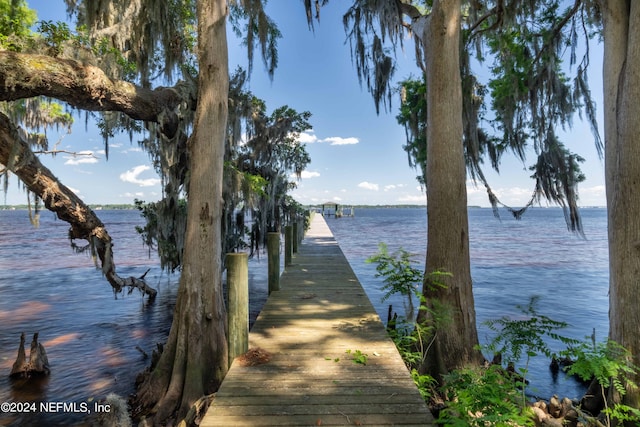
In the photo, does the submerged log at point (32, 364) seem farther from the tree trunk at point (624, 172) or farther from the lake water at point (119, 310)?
the tree trunk at point (624, 172)

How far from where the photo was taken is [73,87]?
16.6 feet

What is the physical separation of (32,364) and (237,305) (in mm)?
5900

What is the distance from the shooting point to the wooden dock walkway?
2850 millimetres

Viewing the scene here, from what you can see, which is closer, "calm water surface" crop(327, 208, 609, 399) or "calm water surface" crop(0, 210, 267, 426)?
"calm water surface" crop(0, 210, 267, 426)

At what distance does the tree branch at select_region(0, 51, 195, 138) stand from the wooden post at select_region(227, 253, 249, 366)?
3.45 metres

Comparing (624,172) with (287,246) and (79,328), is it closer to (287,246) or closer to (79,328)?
(287,246)

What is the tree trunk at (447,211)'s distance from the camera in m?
4.89

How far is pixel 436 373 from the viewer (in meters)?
4.82

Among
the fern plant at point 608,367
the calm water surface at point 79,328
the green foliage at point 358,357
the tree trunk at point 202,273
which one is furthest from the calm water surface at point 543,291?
the calm water surface at point 79,328

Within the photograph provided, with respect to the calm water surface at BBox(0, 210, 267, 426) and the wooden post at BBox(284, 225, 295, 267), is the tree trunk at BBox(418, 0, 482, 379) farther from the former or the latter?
the calm water surface at BBox(0, 210, 267, 426)

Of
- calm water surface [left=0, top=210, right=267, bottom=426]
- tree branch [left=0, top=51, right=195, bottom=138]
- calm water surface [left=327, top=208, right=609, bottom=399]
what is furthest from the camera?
calm water surface [left=327, top=208, right=609, bottom=399]

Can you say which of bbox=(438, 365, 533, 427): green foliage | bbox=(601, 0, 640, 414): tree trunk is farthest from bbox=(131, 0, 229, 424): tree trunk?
bbox=(601, 0, 640, 414): tree trunk

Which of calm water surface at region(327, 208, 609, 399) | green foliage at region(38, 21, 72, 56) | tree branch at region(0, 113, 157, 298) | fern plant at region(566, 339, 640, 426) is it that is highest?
green foliage at region(38, 21, 72, 56)

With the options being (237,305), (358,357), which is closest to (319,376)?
(358,357)
